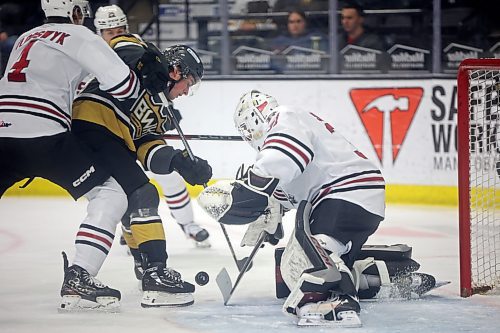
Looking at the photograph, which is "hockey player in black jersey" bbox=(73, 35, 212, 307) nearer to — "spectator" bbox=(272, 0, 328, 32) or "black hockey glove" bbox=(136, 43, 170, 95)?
"black hockey glove" bbox=(136, 43, 170, 95)

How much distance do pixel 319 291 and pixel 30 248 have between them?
208 centimetres

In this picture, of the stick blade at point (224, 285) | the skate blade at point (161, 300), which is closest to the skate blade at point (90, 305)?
the skate blade at point (161, 300)

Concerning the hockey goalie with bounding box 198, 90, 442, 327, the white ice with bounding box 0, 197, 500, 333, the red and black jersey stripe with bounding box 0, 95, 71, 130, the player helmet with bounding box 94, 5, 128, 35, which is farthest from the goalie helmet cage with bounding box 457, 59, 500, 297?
the player helmet with bounding box 94, 5, 128, 35

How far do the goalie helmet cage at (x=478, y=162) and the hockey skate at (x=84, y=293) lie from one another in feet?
4.07

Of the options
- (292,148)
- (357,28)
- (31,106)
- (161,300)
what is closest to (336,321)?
(292,148)

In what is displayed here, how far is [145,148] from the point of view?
414 centimetres

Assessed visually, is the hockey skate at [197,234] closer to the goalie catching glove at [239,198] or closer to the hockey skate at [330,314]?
the goalie catching glove at [239,198]

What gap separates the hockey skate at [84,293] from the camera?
11.9 feet

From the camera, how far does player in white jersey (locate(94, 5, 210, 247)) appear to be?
5.13 metres

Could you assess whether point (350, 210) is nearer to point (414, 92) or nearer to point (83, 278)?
point (83, 278)

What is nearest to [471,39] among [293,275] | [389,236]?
[389,236]

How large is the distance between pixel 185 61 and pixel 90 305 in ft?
3.17

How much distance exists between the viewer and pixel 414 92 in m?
6.46

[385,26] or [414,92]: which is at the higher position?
[385,26]
